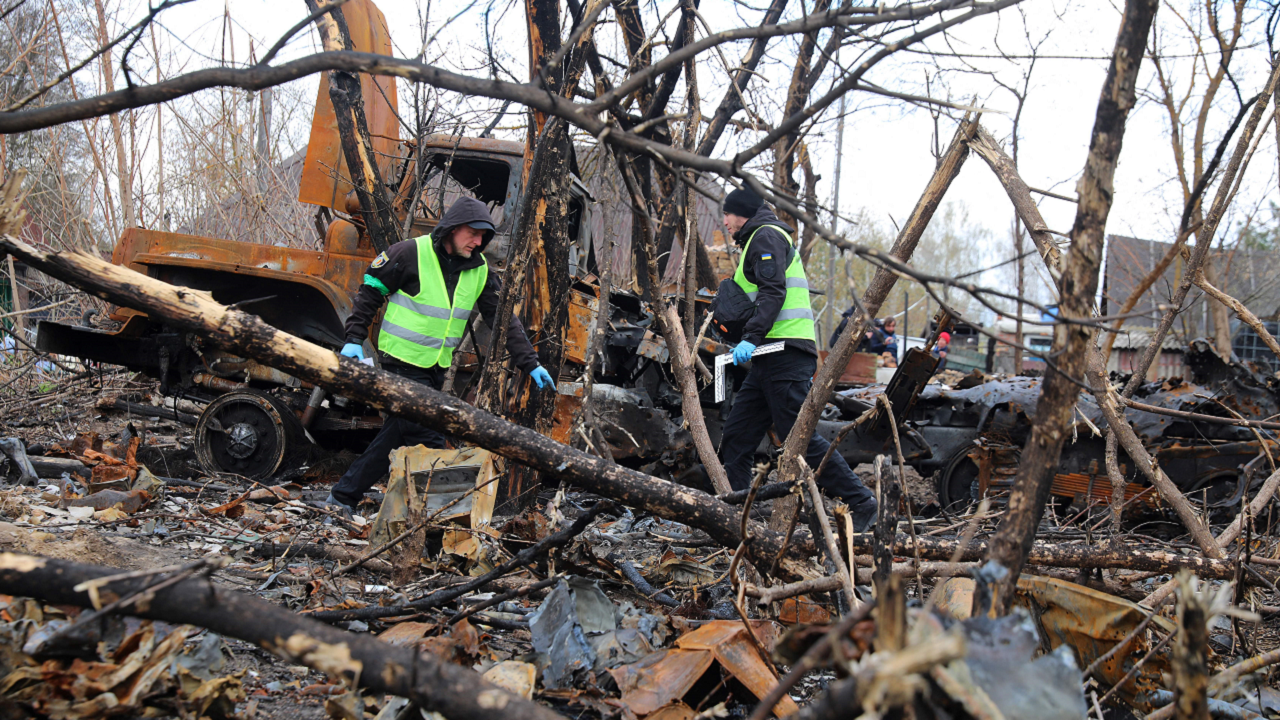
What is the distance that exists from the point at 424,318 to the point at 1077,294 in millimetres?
3210

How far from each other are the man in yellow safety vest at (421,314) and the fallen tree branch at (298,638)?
238 centimetres

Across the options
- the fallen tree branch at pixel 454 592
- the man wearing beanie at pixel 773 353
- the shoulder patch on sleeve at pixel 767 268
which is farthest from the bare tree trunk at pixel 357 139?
the fallen tree branch at pixel 454 592

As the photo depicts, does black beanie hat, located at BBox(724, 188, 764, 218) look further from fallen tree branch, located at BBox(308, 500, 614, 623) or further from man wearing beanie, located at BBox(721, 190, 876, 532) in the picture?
fallen tree branch, located at BBox(308, 500, 614, 623)

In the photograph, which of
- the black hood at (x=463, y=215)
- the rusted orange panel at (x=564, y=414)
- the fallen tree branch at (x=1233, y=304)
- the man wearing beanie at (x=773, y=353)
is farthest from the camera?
the rusted orange panel at (x=564, y=414)

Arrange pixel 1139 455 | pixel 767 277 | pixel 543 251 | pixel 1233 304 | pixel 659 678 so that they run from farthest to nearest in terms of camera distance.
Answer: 1. pixel 543 251
2. pixel 767 277
3. pixel 1233 304
4. pixel 1139 455
5. pixel 659 678

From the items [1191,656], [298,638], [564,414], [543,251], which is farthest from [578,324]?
[1191,656]

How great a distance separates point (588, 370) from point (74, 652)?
2.21 metres

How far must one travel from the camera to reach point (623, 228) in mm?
14281

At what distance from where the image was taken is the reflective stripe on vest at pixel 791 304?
4223mm

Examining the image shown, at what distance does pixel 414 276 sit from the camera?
4.10 meters

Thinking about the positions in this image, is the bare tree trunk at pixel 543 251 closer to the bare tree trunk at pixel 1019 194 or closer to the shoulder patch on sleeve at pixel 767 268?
the shoulder patch on sleeve at pixel 767 268

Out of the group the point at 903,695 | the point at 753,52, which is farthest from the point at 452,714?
the point at 753,52

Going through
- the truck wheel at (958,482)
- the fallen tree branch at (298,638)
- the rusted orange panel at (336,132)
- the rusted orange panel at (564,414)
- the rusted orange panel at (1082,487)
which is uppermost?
the rusted orange panel at (336,132)

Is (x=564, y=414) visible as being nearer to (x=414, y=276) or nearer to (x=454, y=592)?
(x=414, y=276)
